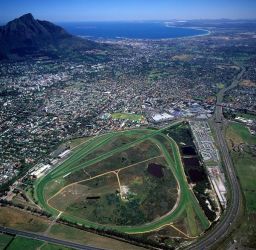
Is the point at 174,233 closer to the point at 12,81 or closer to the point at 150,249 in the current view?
the point at 150,249

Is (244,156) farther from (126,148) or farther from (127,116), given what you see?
(127,116)

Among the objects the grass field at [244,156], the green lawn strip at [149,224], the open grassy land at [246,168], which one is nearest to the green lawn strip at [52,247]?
the green lawn strip at [149,224]

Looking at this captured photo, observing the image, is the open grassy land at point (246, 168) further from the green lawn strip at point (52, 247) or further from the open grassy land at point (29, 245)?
the open grassy land at point (29, 245)

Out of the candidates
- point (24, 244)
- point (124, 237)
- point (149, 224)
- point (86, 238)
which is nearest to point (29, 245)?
point (24, 244)

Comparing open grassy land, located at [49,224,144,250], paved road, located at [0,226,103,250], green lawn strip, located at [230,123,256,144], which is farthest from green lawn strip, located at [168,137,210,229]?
green lawn strip, located at [230,123,256,144]

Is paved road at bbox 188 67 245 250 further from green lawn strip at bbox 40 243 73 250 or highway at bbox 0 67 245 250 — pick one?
green lawn strip at bbox 40 243 73 250

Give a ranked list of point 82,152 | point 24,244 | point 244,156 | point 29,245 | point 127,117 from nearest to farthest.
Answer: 1. point 29,245
2. point 24,244
3. point 244,156
4. point 82,152
5. point 127,117

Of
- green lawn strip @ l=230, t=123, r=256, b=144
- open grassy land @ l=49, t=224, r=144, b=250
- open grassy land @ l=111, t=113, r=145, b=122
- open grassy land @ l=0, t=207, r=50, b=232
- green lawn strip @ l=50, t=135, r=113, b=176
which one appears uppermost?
A: open grassy land @ l=111, t=113, r=145, b=122
